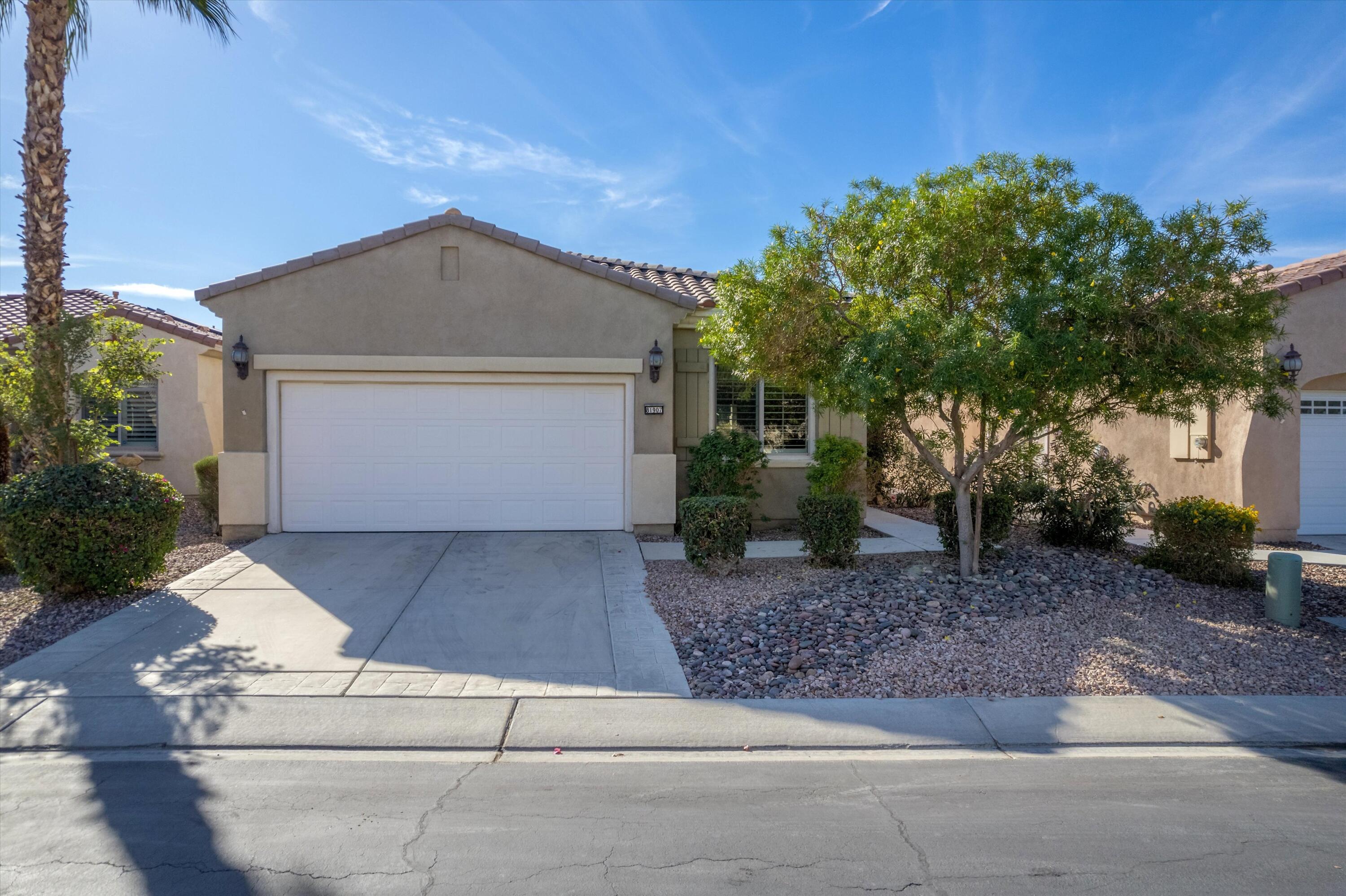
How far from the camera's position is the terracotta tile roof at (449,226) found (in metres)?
10.4

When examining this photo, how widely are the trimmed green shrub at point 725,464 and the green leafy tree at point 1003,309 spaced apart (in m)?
2.46

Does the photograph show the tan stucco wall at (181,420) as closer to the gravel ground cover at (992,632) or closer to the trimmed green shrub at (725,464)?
the trimmed green shrub at (725,464)

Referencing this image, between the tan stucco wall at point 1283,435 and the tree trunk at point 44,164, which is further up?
the tree trunk at point 44,164

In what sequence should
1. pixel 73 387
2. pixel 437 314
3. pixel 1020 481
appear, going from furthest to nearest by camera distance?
1. pixel 437 314
2. pixel 1020 481
3. pixel 73 387

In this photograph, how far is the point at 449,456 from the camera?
10.9 metres

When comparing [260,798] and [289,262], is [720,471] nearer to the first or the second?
[289,262]

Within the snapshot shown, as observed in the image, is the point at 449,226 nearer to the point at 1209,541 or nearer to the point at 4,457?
the point at 4,457

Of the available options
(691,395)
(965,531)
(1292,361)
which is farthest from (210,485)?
(1292,361)

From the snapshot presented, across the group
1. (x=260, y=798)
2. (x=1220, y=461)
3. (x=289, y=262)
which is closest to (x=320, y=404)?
(x=289, y=262)

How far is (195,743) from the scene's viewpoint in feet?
15.5

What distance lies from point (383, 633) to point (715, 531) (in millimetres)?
3479

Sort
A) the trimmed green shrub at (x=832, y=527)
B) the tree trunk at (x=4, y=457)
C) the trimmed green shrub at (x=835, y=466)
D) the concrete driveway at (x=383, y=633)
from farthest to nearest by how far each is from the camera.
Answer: the trimmed green shrub at (x=835, y=466) → the tree trunk at (x=4, y=457) → the trimmed green shrub at (x=832, y=527) → the concrete driveway at (x=383, y=633)

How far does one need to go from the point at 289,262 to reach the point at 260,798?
827 centimetres

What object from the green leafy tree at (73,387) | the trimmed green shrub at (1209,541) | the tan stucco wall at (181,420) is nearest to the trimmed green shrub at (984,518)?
the trimmed green shrub at (1209,541)
